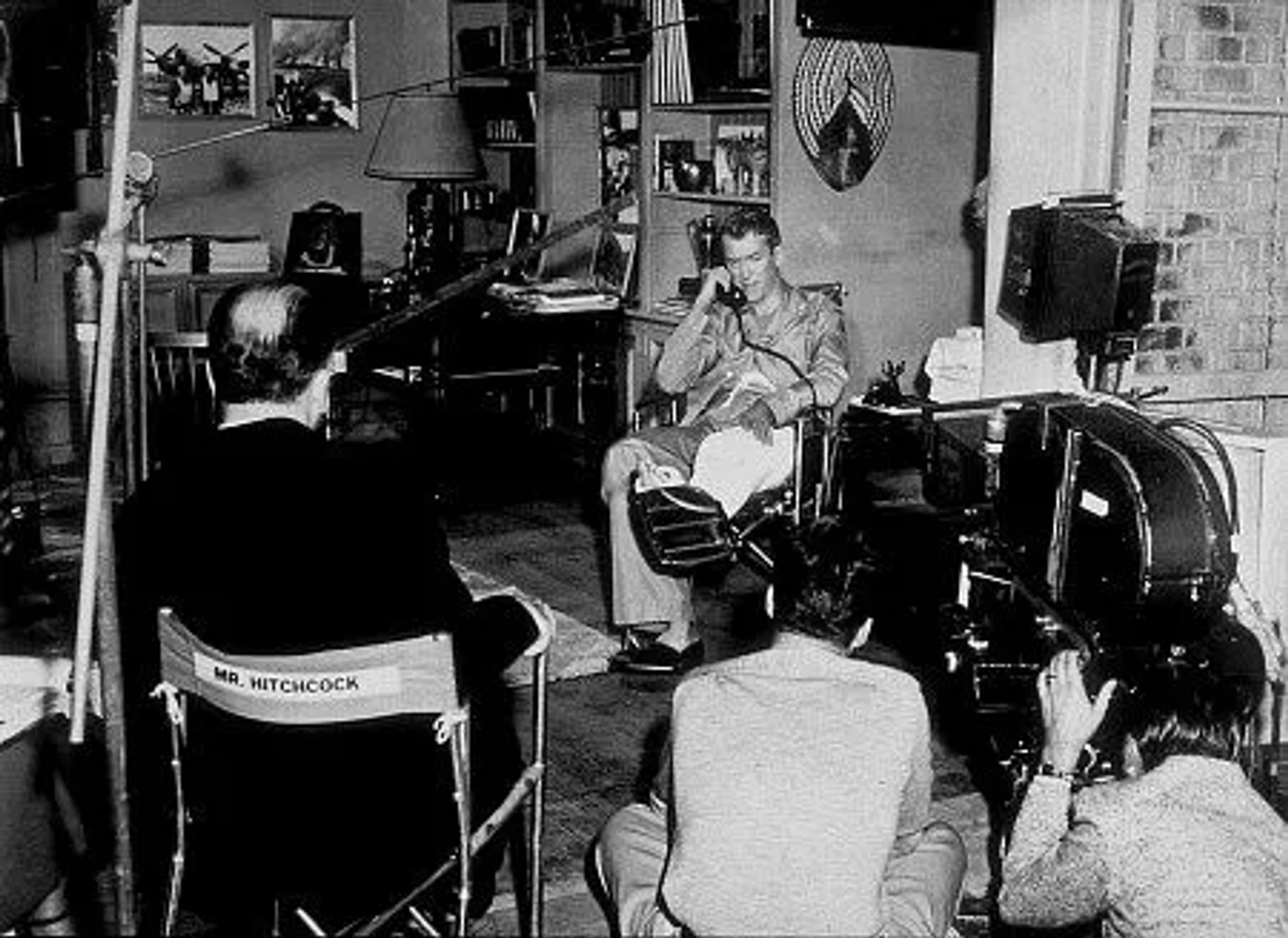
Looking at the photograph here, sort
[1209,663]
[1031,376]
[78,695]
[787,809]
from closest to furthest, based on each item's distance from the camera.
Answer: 1. [78,695]
2. [787,809]
3. [1209,663]
4. [1031,376]

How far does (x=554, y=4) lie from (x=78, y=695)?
6031 mm

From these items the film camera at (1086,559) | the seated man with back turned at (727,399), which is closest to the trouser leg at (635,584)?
the seated man with back turned at (727,399)

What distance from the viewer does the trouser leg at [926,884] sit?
101 inches

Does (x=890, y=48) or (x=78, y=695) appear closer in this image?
(x=78, y=695)

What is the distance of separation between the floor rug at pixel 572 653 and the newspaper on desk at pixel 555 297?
6.39ft

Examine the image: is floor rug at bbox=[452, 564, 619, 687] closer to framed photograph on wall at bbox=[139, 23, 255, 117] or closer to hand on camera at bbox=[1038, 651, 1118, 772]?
hand on camera at bbox=[1038, 651, 1118, 772]

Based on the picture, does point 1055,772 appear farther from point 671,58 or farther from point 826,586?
point 671,58

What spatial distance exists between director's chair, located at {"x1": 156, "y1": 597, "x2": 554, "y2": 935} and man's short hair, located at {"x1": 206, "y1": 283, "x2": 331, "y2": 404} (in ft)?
1.29

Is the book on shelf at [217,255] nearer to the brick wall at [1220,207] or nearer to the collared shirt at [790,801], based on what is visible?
the brick wall at [1220,207]

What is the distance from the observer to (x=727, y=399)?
5.02 meters

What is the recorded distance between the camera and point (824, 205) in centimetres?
610

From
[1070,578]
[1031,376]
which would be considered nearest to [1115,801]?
[1070,578]

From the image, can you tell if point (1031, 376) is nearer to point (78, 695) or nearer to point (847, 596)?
point (847, 596)

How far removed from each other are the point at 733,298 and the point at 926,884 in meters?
2.69
